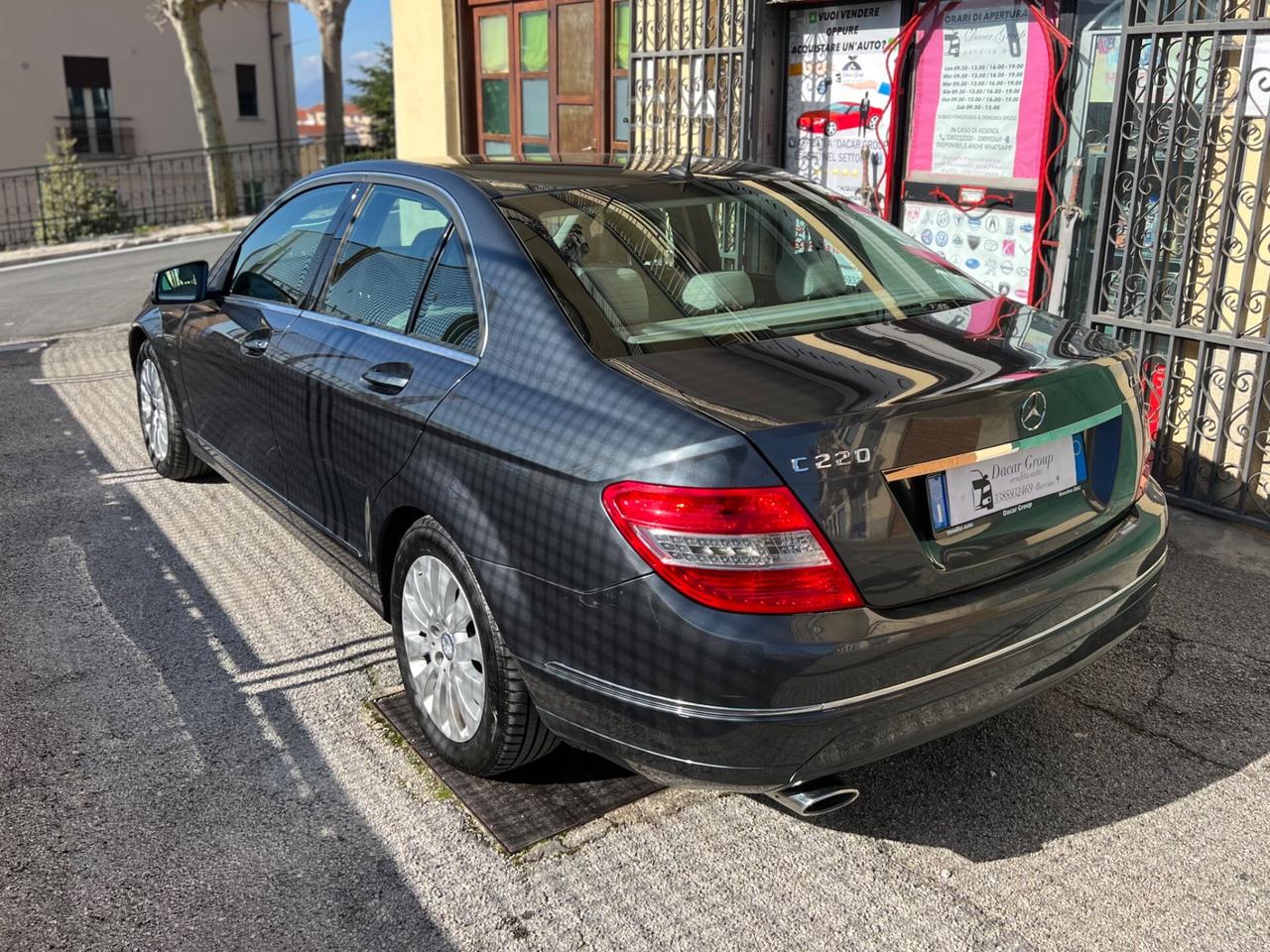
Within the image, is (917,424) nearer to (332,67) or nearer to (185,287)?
(185,287)

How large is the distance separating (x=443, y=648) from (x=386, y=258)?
1249mm

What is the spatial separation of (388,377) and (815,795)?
1630 mm

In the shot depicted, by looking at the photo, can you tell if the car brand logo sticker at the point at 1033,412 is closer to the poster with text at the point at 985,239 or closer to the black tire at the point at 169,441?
the poster with text at the point at 985,239

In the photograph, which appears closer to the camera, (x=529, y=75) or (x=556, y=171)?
(x=556, y=171)

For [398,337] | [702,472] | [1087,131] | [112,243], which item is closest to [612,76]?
[1087,131]

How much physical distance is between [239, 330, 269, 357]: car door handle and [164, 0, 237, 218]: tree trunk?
2186 centimetres

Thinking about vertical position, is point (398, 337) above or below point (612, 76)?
below

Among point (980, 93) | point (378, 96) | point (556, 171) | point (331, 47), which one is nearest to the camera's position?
point (556, 171)

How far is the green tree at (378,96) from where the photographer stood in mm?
38522

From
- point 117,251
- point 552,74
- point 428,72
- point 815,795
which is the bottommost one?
point 117,251

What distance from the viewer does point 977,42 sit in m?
5.79

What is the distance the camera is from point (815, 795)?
8.09 ft

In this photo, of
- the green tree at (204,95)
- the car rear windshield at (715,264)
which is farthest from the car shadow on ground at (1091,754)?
the green tree at (204,95)

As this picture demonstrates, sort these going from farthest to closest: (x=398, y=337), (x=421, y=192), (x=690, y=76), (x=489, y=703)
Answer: (x=690, y=76) → (x=421, y=192) → (x=398, y=337) → (x=489, y=703)
